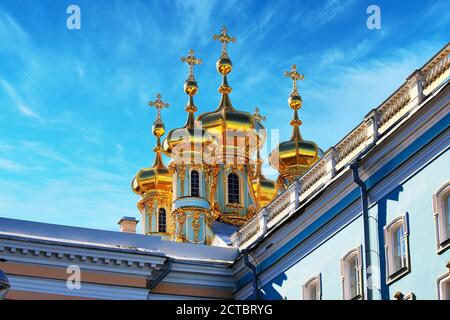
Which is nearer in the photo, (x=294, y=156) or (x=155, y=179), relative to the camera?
(x=294, y=156)

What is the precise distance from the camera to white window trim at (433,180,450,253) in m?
24.5

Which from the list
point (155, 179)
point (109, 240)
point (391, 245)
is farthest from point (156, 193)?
point (391, 245)

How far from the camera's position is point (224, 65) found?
5122 cm

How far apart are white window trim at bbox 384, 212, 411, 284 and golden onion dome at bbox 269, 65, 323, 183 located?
24.2 meters

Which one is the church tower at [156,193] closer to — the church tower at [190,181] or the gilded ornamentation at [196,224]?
the church tower at [190,181]

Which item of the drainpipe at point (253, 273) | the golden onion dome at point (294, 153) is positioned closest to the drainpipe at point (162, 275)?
the drainpipe at point (253, 273)

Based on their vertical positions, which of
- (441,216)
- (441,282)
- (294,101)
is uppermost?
(294,101)

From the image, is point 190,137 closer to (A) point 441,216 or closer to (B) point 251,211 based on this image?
(B) point 251,211

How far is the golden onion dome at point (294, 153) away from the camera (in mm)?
51344

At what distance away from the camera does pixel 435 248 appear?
24.8 metres

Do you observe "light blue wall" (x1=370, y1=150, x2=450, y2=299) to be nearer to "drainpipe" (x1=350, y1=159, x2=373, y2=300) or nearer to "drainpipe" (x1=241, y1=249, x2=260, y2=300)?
"drainpipe" (x1=350, y1=159, x2=373, y2=300)

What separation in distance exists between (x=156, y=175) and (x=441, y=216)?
2969 centimetres

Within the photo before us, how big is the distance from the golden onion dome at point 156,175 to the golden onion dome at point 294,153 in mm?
4903

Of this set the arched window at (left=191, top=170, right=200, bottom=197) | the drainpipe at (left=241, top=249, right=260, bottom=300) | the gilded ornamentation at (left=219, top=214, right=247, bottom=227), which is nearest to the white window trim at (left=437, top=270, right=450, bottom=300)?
the drainpipe at (left=241, top=249, right=260, bottom=300)
